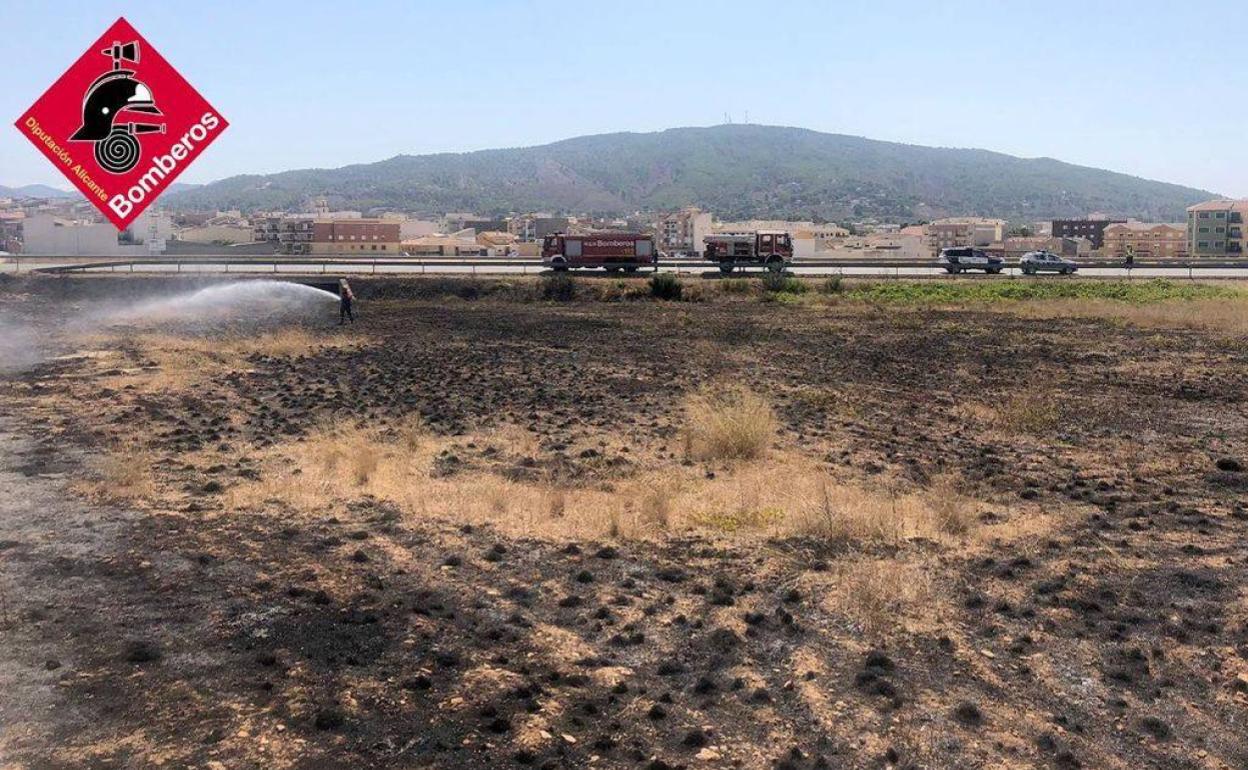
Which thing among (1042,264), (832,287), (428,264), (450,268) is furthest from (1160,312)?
(428,264)

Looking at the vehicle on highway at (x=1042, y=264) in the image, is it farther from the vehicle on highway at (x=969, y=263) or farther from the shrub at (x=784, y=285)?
the shrub at (x=784, y=285)

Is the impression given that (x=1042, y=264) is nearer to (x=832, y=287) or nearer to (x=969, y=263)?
(x=969, y=263)

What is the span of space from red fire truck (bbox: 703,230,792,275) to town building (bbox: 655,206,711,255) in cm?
8136

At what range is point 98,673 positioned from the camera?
7.98 meters

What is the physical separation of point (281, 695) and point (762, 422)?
37.7ft

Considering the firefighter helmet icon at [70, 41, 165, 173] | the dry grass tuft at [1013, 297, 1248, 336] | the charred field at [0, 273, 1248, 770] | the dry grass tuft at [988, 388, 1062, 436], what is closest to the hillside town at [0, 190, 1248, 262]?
the dry grass tuft at [1013, 297, 1248, 336]

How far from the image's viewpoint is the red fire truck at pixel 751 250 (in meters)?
67.6

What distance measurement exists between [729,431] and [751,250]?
172 feet

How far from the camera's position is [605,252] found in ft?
218

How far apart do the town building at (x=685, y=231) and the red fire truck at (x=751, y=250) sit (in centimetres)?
8136

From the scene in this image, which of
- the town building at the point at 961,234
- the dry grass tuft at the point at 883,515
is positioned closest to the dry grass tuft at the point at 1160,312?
the dry grass tuft at the point at 883,515

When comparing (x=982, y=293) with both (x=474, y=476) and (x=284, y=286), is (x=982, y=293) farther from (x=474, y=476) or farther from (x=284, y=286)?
(x=474, y=476)

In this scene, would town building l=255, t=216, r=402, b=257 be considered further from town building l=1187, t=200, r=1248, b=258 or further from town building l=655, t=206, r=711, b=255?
town building l=1187, t=200, r=1248, b=258

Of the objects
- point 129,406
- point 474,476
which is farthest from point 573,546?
point 129,406
